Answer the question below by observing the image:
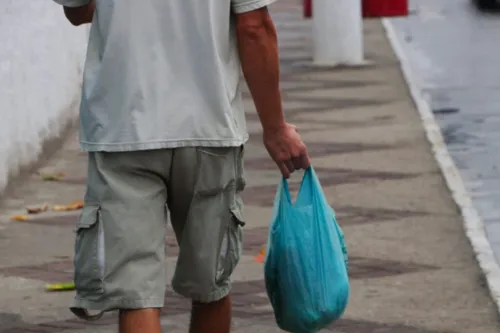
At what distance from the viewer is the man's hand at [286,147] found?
3855 millimetres

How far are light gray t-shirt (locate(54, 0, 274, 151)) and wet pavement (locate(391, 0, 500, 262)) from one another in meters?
3.15

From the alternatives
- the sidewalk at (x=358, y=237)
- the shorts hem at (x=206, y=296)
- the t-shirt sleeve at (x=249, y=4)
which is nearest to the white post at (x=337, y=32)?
the sidewalk at (x=358, y=237)

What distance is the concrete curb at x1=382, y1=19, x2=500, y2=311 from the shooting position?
5918 mm

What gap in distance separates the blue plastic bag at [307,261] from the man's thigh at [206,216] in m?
0.22

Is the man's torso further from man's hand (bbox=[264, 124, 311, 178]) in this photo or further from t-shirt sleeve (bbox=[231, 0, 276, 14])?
man's hand (bbox=[264, 124, 311, 178])

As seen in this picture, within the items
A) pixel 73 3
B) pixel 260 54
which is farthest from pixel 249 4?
pixel 73 3

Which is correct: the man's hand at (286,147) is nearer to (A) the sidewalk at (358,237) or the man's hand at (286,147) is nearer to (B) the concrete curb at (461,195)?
(A) the sidewalk at (358,237)

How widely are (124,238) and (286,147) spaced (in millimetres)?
546

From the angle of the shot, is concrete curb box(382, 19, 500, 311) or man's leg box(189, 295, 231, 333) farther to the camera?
concrete curb box(382, 19, 500, 311)

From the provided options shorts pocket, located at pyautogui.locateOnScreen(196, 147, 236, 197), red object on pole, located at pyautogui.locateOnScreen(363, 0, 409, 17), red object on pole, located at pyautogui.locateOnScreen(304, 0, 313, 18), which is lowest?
red object on pole, located at pyautogui.locateOnScreen(363, 0, 409, 17)

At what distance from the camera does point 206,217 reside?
3.81 m

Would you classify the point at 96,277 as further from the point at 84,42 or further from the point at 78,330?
the point at 84,42

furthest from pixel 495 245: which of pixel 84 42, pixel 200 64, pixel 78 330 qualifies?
pixel 84 42

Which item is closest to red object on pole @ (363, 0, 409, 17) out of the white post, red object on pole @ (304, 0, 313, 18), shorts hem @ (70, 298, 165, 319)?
red object on pole @ (304, 0, 313, 18)
